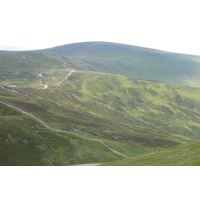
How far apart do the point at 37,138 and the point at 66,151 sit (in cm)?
1503

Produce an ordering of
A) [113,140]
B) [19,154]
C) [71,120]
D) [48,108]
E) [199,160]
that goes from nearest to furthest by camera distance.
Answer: [199,160] < [19,154] < [113,140] < [71,120] < [48,108]

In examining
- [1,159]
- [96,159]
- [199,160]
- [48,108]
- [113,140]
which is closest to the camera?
[199,160]

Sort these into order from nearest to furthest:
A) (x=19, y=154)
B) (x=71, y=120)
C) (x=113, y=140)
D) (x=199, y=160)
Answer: (x=199, y=160) < (x=19, y=154) < (x=113, y=140) < (x=71, y=120)

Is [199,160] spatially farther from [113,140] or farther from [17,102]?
[17,102]

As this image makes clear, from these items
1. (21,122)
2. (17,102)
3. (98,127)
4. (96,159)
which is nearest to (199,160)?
(96,159)

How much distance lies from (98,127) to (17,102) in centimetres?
5576

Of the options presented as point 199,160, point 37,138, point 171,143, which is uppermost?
point 199,160

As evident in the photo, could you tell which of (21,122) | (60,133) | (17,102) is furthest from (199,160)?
(17,102)

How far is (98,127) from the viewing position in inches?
5640

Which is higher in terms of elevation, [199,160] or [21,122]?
[199,160]

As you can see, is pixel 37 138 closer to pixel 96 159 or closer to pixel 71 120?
pixel 96 159

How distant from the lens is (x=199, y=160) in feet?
148

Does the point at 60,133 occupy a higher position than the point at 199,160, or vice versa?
the point at 199,160

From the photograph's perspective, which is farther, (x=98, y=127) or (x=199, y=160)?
(x=98, y=127)
